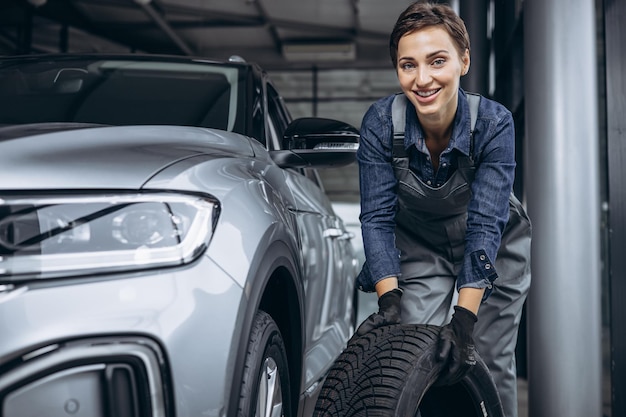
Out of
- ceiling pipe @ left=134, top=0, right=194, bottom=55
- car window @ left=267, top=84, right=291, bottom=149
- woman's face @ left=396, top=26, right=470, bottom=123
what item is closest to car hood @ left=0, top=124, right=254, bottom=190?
woman's face @ left=396, top=26, right=470, bottom=123

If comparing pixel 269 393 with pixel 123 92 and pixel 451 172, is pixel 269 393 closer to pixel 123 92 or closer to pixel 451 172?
pixel 451 172

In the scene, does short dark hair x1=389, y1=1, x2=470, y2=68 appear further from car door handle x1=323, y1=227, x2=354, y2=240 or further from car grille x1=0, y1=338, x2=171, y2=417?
car door handle x1=323, y1=227, x2=354, y2=240

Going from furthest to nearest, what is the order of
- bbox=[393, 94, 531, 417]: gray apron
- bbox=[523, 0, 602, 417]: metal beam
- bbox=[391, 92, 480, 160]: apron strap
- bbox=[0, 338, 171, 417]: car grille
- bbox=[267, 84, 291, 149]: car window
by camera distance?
1. bbox=[523, 0, 602, 417]: metal beam
2. bbox=[267, 84, 291, 149]: car window
3. bbox=[393, 94, 531, 417]: gray apron
4. bbox=[391, 92, 480, 160]: apron strap
5. bbox=[0, 338, 171, 417]: car grille

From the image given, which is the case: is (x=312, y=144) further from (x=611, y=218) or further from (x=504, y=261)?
(x=611, y=218)

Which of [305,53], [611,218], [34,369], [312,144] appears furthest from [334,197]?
[34,369]

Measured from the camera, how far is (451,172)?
221cm

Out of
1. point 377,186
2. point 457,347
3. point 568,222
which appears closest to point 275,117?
point 377,186

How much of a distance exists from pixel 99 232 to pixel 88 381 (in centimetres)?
29

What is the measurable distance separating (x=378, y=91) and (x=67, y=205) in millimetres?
15795

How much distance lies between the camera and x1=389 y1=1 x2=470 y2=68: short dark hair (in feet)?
6.58

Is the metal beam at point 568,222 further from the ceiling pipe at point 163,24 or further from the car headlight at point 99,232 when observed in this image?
the ceiling pipe at point 163,24

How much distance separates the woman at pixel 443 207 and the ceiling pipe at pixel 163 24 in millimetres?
10080

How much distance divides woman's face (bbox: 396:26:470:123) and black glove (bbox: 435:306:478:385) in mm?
541

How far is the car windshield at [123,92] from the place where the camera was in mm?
2600
